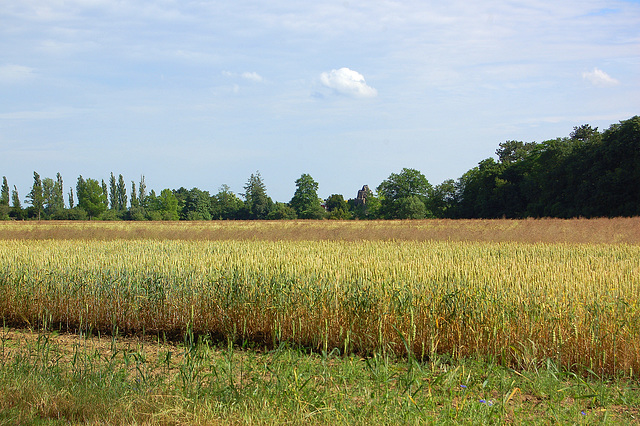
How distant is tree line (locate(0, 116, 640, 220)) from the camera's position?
46.2 m

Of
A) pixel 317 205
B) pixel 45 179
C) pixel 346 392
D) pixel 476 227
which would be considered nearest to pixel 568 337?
pixel 346 392

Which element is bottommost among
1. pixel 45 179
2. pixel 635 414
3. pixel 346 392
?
pixel 635 414

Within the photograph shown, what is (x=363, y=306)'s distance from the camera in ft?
23.4

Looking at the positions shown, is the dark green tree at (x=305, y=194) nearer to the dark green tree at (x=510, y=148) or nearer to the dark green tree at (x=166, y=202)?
the dark green tree at (x=166, y=202)

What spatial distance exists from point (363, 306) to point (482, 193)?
61.5 meters

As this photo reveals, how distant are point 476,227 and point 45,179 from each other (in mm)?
105227

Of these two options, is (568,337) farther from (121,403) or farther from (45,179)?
(45,179)

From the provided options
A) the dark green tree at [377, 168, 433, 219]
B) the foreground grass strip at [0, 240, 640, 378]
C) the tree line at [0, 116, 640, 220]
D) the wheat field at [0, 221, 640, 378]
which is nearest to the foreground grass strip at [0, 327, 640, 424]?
the foreground grass strip at [0, 240, 640, 378]

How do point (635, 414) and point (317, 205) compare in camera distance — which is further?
point (317, 205)

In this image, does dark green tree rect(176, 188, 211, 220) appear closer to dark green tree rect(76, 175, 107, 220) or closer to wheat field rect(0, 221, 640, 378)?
dark green tree rect(76, 175, 107, 220)

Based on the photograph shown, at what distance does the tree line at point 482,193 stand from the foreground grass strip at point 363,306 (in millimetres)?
42446

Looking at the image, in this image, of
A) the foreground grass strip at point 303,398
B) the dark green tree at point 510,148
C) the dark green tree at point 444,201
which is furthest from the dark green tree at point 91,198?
the foreground grass strip at point 303,398

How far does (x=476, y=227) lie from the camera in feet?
82.3

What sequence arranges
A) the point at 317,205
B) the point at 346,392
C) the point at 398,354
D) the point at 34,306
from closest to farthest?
the point at 346,392 < the point at 398,354 < the point at 34,306 < the point at 317,205
